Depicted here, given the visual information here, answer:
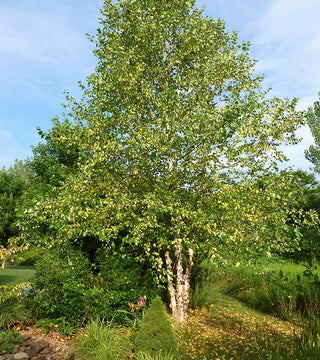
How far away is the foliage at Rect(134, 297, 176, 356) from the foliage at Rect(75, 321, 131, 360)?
50 cm

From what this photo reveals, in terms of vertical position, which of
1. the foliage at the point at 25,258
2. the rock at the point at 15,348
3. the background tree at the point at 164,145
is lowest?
the rock at the point at 15,348

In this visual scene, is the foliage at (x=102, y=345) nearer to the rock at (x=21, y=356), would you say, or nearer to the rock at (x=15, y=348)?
the rock at (x=21, y=356)

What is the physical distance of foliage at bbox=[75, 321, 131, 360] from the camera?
6.80m

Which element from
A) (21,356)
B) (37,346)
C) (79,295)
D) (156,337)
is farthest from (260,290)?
(21,356)

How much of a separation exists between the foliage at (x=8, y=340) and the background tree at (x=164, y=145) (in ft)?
9.01

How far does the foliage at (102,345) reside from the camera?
680 centimetres

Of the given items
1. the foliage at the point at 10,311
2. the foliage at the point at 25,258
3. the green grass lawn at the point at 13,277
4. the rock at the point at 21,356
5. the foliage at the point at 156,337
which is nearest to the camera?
the foliage at the point at 156,337

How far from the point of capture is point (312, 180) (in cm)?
3044

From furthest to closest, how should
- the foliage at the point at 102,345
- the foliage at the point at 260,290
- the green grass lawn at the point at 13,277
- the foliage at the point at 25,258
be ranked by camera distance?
the foliage at the point at 25,258 < the green grass lawn at the point at 13,277 < the foliage at the point at 260,290 < the foliage at the point at 102,345

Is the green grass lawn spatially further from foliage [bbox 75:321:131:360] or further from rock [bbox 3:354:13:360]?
foliage [bbox 75:321:131:360]

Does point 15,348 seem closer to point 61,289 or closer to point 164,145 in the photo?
point 61,289

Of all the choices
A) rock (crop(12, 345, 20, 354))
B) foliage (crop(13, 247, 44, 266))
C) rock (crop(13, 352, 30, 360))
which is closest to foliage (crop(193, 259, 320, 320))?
rock (crop(13, 352, 30, 360))

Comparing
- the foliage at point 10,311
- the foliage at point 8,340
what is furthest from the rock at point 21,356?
the foliage at point 10,311

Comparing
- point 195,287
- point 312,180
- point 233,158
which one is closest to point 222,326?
point 195,287
